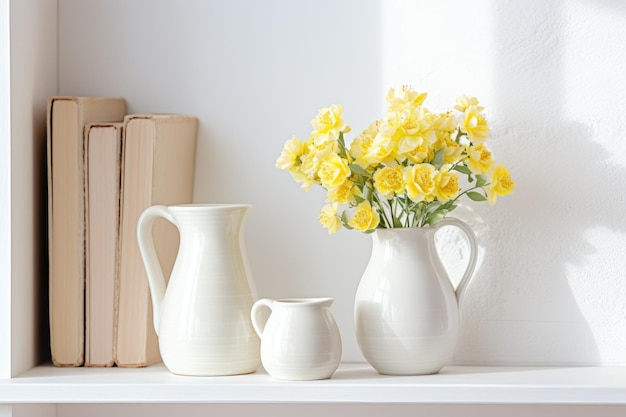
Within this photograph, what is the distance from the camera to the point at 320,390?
2.98ft

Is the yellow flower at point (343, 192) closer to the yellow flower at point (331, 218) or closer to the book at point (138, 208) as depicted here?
the yellow flower at point (331, 218)

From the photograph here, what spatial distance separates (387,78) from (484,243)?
24 centimetres

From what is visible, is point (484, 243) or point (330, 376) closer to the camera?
point (330, 376)

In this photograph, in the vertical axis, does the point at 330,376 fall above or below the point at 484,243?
below

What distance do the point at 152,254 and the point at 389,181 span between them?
287 mm

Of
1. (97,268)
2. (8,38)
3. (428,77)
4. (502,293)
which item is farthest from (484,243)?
(8,38)

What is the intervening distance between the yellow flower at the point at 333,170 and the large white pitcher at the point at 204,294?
0.12 m

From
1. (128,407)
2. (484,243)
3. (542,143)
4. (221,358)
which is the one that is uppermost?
(542,143)

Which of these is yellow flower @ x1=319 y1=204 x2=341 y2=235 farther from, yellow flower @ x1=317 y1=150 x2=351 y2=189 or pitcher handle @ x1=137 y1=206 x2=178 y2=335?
pitcher handle @ x1=137 y1=206 x2=178 y2=335

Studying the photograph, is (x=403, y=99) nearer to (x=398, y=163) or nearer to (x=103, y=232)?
(x=398, y=163)

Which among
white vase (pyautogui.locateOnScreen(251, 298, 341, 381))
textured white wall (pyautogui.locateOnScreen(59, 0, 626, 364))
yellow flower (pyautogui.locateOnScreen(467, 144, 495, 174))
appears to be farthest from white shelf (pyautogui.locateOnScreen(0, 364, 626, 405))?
yellow flower (pyautogui.locateOnScreen(467, 144, 495, 174))

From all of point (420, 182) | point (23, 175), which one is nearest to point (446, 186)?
point (420, 182)

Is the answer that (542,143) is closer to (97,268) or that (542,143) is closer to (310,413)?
(310,413)

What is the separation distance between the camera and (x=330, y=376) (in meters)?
0.95
